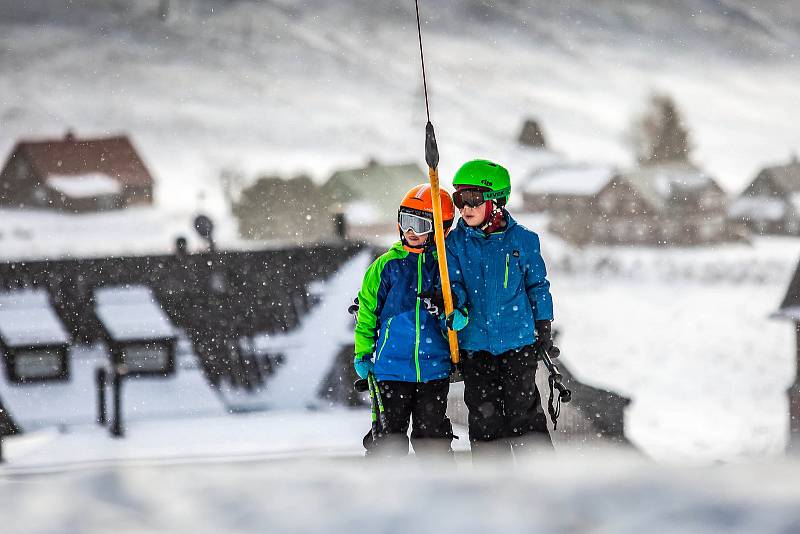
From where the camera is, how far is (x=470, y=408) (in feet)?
14.8

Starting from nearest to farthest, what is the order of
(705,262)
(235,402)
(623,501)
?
(623,501) < (235,402) < (705,262)

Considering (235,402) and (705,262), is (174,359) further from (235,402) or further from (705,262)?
(705,262)

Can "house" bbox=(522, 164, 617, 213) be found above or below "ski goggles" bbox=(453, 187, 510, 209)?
above

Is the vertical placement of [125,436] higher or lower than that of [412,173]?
lower

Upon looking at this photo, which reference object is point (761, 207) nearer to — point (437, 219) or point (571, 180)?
point (571, 180)

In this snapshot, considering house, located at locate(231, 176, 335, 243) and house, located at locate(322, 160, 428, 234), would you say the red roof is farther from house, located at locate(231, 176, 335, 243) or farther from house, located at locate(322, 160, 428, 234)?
house, located at locate(322, 160, 428, 234)

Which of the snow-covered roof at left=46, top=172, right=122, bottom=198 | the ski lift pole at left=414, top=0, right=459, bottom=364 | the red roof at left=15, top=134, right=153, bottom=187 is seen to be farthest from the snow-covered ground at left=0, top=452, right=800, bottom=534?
the red roof at left=15, top=134, right=153, bottom=187

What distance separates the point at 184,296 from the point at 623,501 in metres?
23.6

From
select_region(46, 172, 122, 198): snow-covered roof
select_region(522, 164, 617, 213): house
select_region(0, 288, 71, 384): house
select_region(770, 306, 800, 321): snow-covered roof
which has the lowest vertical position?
select_region(770, 306, 800, 321): snow-covered roof

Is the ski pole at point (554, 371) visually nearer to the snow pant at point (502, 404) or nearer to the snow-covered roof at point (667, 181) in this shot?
the snow pant at point (502, 404)

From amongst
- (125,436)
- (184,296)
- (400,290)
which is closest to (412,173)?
(184,296)

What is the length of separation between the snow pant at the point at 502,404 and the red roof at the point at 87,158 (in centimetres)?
5379

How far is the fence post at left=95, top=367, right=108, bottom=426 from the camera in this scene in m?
20.3

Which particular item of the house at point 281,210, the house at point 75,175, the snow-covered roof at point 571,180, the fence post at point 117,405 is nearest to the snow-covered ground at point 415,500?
the fence post at point 117,405
